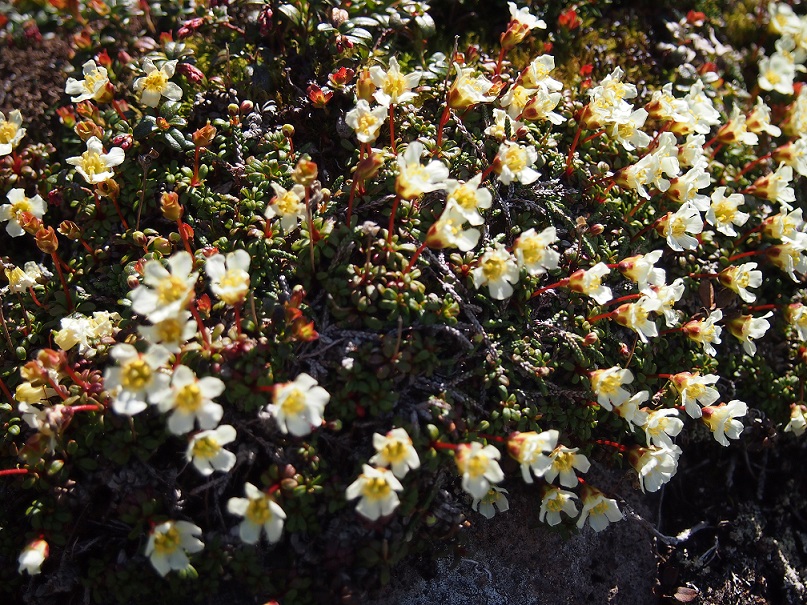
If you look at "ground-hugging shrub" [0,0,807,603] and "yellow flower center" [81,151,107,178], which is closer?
"ground-hugging shrub" [0,0,807,603]

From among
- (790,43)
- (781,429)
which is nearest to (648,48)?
(790,43)

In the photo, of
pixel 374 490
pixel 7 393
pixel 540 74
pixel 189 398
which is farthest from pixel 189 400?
pixel 540 74

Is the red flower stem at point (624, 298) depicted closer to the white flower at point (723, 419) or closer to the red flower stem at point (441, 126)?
the white flower at point (723, 419)

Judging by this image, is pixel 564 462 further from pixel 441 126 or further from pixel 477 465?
pixel 441 126

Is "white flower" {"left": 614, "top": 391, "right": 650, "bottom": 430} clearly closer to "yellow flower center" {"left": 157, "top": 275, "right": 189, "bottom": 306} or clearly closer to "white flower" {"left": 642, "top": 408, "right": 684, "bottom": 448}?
"white flower" {"left": 642, "top": 408, "right": 684, "bottom": 448}

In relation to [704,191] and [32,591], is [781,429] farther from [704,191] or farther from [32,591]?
[32,591]

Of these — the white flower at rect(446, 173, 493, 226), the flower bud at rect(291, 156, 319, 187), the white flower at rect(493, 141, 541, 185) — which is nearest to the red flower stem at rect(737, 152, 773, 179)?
the white flower at rect(493, 141, 541, 185)
